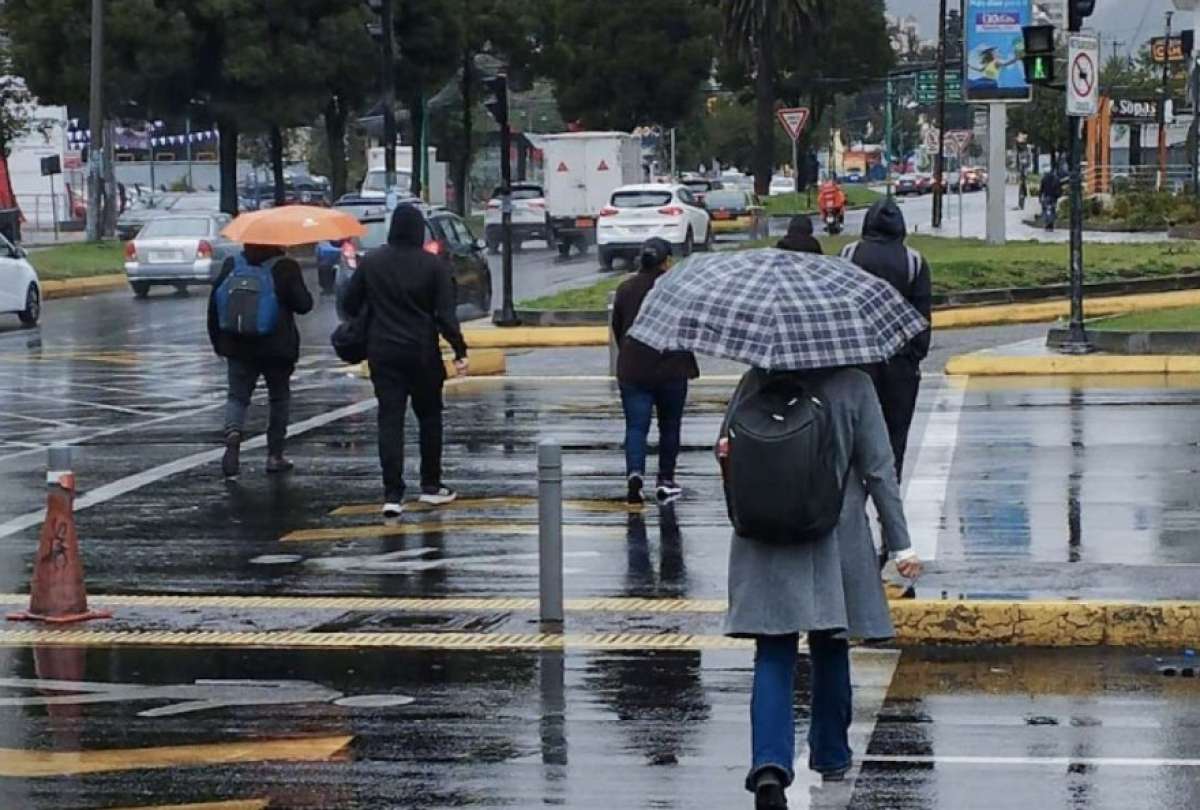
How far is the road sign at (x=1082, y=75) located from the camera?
23.5m

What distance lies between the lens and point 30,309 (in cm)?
3478

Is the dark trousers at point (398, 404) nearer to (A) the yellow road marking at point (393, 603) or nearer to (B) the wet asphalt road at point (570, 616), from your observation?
(B) the wet asphalt road at point (570, 616)

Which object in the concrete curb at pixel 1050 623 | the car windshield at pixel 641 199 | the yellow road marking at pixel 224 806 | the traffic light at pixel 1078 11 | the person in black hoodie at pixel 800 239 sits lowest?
the yellow road marking at pixel 224 806

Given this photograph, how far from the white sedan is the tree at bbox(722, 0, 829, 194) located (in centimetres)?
3222

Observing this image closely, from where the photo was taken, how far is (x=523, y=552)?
512 inches

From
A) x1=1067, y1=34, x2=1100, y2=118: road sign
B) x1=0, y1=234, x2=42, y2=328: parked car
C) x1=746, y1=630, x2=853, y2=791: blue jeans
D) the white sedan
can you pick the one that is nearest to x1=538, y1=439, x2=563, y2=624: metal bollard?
x1=746, y1=630, x2=853, y2=791: blue jeans

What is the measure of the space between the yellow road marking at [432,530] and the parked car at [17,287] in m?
21.4

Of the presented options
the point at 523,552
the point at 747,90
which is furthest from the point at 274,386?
the point at 747,90

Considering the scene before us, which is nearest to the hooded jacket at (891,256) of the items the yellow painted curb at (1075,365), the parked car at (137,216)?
the yellow painted curb at (1075,365)

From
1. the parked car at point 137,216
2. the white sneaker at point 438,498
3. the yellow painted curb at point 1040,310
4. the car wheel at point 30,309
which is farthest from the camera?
the parked car at point 137,216

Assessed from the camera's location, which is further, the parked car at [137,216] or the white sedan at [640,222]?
the parked car at [137,216]

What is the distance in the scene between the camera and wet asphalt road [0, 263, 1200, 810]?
7.95 metres

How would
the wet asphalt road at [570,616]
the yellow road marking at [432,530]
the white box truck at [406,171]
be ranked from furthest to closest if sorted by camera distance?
the white box truck at [406,171] → the yellow road marking at [432,530] → the wet asphalt road at [570,616]

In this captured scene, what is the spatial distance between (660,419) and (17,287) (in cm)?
2192
